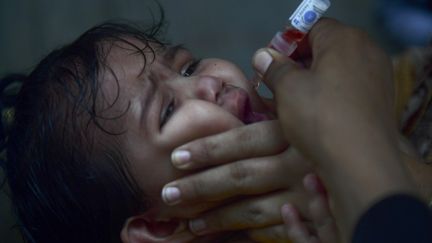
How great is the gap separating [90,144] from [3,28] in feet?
4.33

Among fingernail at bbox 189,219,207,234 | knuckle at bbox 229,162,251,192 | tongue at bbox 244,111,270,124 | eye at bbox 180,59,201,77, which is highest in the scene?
eye at bbox 180,59,201,77

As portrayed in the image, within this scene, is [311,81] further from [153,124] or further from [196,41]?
[196,41]

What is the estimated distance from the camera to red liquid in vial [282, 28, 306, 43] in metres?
1.29

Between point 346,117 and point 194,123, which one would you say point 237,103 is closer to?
point 194,123

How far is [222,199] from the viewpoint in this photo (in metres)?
1.30

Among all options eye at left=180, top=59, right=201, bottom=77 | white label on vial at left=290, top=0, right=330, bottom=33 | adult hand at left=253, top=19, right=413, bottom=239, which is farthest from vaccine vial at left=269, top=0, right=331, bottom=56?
eye at left=180, top=59, right=201, bottom=77

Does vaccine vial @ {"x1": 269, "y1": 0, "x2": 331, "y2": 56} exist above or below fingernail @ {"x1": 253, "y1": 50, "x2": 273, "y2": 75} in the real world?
above

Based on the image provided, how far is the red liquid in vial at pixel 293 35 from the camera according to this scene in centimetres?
129

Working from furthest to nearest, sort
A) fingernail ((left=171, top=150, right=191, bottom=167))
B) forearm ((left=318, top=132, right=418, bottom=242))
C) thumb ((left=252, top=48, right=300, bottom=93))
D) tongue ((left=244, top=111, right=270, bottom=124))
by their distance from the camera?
tongue ((left=244, top=111, right=270, bottom=124)), fingernail ((left=171, top=150, right=191, bottom=167)), thumb ((left=252, top=48, right=300, bottom=93)), forearm ((left=318, top=132, right=418, bottom=242))

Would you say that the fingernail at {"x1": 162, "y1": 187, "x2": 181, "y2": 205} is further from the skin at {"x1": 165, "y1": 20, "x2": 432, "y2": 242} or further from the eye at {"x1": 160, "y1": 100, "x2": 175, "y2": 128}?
the eye at {"x1": 160, "y1": 100, "x2": 175, "y2": 128}

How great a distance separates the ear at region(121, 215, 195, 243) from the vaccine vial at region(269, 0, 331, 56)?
0.44 m

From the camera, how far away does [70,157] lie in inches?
51.1

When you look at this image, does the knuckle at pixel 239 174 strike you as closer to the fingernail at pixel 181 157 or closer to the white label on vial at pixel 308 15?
the fingernail at pixel 181 157

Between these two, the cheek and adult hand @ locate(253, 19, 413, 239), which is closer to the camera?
adult hand @ locate(253, 19, 413, 239)
